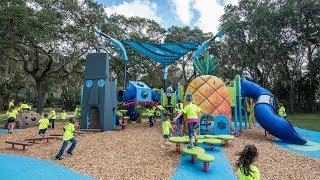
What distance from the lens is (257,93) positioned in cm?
1905

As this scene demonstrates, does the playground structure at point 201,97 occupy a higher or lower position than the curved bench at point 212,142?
higher

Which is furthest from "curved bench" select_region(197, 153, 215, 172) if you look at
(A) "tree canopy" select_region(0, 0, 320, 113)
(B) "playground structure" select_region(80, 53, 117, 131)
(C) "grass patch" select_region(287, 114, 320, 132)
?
(A) "tree canopy" select_region(0, 0, 320, 113)

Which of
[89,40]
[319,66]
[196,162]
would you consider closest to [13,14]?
[89,40]

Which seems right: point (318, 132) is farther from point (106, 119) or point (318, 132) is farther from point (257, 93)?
point (106, 119)

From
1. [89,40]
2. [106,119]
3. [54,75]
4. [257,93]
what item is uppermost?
[89,40]

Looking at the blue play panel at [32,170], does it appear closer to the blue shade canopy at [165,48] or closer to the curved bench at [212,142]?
the curved bench at [212,142]

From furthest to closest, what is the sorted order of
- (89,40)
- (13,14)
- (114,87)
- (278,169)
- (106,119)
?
(89,40), (13,14), (114,87), (106,119), (278,169)

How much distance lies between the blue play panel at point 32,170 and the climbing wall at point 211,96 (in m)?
8.81

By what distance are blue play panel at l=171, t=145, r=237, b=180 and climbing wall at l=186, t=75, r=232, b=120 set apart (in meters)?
5.81

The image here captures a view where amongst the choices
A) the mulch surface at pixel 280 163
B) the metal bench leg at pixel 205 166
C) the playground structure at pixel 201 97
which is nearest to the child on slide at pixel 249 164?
the mulch surface at pixel 280 163

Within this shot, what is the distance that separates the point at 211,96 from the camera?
1759cm

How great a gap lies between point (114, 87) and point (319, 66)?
2804 centimetres

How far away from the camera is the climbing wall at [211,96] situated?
1752 centimetres

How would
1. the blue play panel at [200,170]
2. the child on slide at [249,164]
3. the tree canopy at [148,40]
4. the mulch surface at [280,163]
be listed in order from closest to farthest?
1. the child on slide at [249,164]
2. the blue play panel at [200,170]
3. the mulch surface at [280,163]
4. the tree canopy at [148,40]
